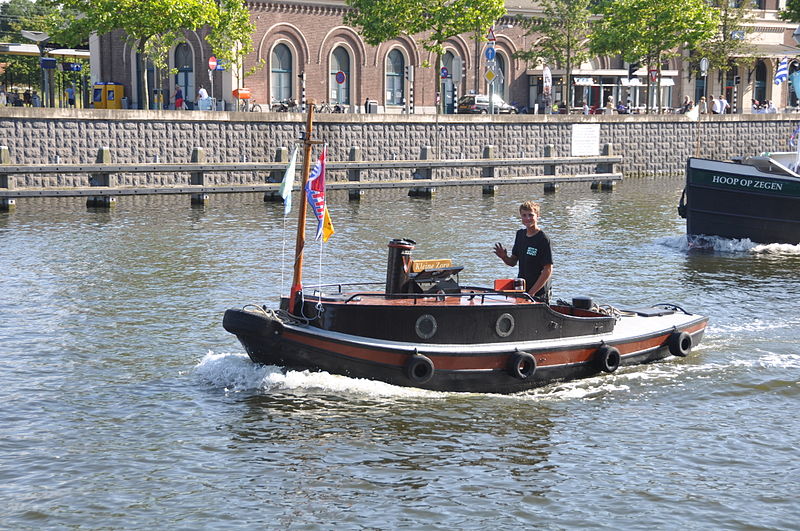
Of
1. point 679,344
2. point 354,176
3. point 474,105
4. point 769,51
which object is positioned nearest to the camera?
point 679,344

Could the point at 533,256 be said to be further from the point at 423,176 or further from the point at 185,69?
the point at 185,69

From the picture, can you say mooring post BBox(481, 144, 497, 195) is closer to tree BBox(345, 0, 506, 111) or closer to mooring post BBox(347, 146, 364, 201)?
mooring post BBox(347, 146, 364, 201)

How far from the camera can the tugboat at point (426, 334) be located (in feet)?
40.5

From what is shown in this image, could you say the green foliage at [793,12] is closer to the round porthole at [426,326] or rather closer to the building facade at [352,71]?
the building facade at [352,71]

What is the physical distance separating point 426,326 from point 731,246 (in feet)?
49.3

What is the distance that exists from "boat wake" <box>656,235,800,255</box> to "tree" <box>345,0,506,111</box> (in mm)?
22212

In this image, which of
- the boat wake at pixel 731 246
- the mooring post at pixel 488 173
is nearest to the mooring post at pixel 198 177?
the mooring post at pixel 488 173

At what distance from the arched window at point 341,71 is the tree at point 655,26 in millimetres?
13228

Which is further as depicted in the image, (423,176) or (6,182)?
(423,176)

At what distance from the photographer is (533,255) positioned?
1337 cm

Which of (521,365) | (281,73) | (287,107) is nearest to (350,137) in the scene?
(287,107)

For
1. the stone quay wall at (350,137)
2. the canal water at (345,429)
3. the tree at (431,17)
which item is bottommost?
the canal water at (345,429)

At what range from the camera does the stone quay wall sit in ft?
108

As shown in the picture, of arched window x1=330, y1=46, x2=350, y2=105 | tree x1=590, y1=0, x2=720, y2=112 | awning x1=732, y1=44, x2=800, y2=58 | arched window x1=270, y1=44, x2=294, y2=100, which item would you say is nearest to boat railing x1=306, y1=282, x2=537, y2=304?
tree x1=590, y1=0, x2=720, y2=112
